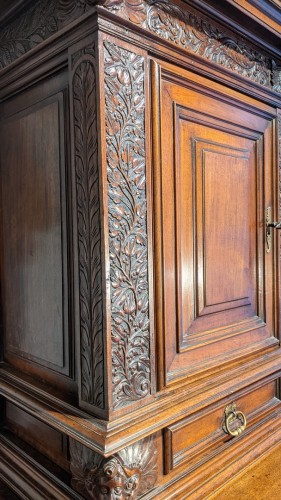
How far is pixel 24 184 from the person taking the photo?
0.83 metres

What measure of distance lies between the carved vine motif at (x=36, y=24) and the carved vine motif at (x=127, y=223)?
12 centimetres

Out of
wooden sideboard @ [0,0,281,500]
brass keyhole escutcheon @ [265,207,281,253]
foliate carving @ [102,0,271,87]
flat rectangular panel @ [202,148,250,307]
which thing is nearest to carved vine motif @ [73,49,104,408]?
wooden sideboard @ [0,0,281,500]

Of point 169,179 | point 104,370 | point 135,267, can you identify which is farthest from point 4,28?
point 104,370

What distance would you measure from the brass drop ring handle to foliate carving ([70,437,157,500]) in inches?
8.9

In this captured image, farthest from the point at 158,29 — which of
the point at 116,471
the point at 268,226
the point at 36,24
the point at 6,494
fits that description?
the point at 6,494

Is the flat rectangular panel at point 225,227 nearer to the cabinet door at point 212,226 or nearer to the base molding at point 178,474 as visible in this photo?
the cabinet door at point 212,226

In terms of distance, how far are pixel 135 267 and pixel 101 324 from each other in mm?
119

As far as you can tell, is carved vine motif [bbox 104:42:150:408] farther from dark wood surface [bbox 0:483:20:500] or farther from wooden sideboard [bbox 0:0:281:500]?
dark wood surface [bbox 0:483:20:500]

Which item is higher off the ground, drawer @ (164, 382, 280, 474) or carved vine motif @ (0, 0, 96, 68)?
carved vine motif @ (0, 0, 96, 68)

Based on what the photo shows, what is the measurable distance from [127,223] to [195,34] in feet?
1.49

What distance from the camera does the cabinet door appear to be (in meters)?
0.73

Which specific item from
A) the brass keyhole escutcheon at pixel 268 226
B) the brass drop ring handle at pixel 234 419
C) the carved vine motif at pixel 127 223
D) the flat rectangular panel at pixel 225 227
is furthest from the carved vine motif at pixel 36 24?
the brass drop ring handle at pixel 234 419

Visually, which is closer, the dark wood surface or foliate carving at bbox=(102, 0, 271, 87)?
foliate carving at bbox=(102, 0, 271, 87)

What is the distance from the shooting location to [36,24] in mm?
752
